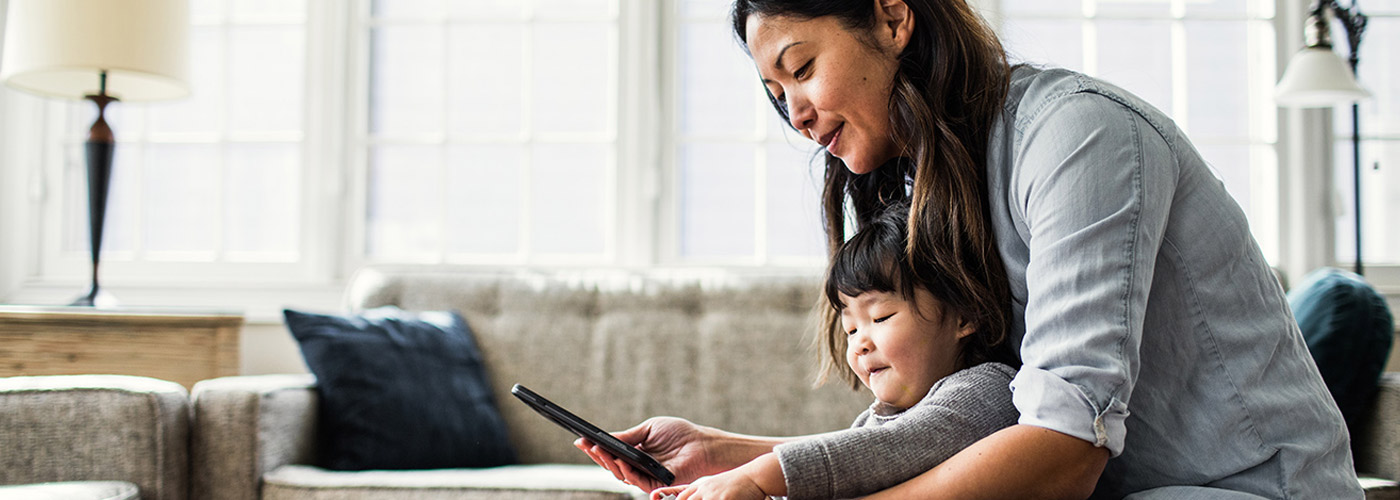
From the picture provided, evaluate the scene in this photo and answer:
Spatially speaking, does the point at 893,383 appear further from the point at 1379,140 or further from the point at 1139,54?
the point at 1379,140

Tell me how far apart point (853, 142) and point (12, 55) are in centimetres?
236

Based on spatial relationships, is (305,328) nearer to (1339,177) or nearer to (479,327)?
(479,327)

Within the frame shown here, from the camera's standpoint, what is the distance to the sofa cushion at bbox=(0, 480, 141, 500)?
1.54 meters

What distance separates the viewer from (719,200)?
10.1 ft

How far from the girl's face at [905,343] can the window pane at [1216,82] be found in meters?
2.39

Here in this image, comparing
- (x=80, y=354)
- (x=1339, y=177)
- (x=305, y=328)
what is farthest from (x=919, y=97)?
(x=1339, y=177)

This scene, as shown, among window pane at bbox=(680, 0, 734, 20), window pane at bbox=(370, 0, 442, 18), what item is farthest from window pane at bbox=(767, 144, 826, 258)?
window pane at bbox=(370, 0, 442, 18)

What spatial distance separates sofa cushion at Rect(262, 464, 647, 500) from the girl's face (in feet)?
2.75

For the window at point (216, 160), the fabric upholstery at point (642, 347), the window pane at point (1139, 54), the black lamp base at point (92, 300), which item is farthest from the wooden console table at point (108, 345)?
the window pane at point (1139, 54)

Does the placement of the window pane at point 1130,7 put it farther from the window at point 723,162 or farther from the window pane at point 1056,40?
the window at point 723,162

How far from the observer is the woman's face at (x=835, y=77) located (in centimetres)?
106

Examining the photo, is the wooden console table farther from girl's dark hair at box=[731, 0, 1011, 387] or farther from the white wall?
girl's dark hair at box=[731, 0, 1011, 387]

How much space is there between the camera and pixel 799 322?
8.02 ft

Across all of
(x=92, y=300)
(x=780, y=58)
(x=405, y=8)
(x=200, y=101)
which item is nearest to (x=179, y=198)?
(x=200, y=101)
